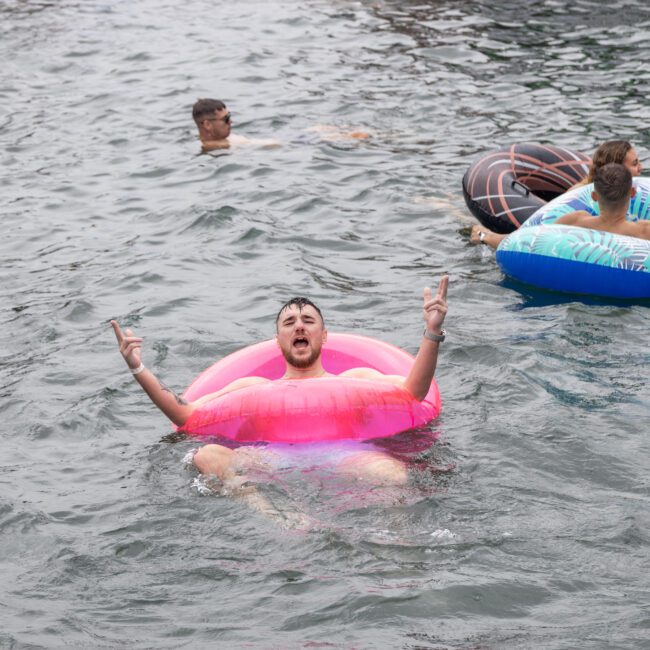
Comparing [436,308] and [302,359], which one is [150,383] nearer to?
[302,359]

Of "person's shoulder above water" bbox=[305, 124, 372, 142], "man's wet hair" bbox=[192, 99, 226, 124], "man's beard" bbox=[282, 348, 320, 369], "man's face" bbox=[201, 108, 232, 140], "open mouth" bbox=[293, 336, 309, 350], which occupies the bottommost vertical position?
"person's shoulder above water" bbox=[305, 124, 372, 142]

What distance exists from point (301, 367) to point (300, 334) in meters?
0.22

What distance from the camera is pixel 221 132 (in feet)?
47.9

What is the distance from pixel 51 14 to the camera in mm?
22047

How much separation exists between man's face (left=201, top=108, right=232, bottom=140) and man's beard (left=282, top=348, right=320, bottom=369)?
7445mm

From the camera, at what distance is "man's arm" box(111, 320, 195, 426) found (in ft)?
22.4

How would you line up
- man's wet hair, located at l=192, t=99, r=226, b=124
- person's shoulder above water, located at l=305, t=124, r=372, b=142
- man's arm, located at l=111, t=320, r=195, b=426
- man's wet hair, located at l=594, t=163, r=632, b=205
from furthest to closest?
1. person's shoulder above water, located at l=305, t=124, r=372, b=142
2. man's wet hair, located at l=192, t=99, r=226, b=124
3. man's wet hair, located at l=594, t=163, r=632, b=205
4. man's arm, located at l=111, t=320, r=195, b=426

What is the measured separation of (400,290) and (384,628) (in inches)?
205

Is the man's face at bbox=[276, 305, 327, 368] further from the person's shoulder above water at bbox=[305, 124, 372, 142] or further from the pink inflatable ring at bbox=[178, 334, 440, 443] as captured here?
the person's shoulder above water at bbox=[305, 124, 372, 142]

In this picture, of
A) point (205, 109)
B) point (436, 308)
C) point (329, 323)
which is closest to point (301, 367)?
point (436, 308)

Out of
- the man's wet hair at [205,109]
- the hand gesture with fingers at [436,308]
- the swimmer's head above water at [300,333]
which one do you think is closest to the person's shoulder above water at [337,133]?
the man's wet hair at [205,109]

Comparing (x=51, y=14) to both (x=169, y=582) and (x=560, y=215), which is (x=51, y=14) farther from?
(x=169, y=582)

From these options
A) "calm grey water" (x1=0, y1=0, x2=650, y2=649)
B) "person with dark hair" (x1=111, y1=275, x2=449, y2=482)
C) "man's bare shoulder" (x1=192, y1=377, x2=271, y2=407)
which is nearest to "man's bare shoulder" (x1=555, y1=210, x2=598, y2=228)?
"calm grey water" (x1=0, y1=0, x2=650, y2=649)

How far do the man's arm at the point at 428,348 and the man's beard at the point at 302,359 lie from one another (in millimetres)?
618
